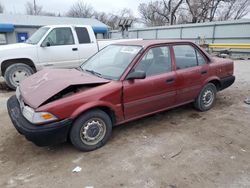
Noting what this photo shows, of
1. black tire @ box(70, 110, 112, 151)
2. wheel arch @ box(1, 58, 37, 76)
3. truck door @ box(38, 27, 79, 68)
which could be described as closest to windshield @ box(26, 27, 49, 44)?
truck door @ box(38, 27, 79, 68)

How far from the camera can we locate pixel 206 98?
4.98m

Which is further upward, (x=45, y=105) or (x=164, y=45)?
(x=164, y=45)

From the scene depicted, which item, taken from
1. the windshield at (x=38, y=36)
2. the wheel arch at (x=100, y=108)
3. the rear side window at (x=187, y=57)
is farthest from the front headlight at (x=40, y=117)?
the windshield at (x=38, y=36)

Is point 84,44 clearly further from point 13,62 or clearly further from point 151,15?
point 151,15

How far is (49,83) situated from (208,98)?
343cm

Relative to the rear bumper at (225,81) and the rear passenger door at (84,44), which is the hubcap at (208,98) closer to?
the rear bumper at (225,81)

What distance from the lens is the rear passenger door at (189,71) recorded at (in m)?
4.32

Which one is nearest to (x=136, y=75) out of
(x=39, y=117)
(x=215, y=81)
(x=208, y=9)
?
(x=39, y=117)

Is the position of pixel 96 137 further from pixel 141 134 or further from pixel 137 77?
pixel 137 77

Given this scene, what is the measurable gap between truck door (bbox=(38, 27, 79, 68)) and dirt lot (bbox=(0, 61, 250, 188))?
3.04 metres

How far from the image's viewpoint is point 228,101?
565 cm

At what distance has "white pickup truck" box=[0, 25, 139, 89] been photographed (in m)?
6.73

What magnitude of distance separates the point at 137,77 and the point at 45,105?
1419mm

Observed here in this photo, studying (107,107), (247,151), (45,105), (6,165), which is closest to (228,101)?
(247,151)
